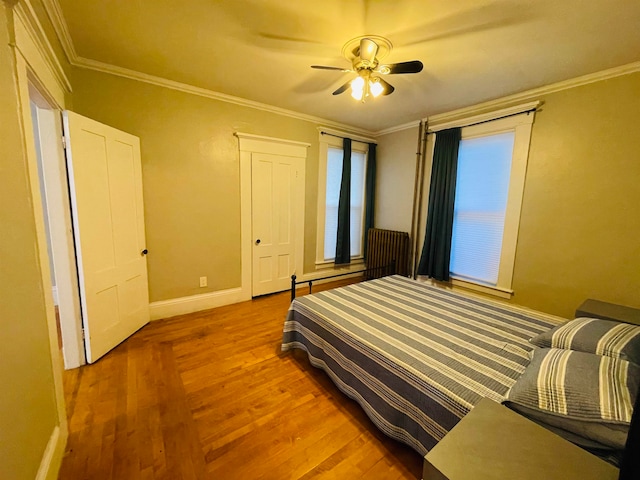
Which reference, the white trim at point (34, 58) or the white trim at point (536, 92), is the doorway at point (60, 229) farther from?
the white trim at point (536, 92)

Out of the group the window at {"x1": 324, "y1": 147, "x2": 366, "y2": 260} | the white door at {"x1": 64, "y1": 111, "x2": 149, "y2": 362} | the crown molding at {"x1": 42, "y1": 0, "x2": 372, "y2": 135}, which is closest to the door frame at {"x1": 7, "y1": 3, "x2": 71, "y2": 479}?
the crown molding at {"x1": 42, "y1": 0, "x2": 372, "y2": 135}

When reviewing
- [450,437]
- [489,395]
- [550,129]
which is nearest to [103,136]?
[450,437]

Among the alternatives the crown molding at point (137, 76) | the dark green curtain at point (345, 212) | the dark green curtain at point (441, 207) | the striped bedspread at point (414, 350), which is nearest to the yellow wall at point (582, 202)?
the dark green curtain at point (441, 207)

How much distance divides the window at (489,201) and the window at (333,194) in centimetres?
160

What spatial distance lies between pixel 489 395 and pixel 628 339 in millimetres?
834

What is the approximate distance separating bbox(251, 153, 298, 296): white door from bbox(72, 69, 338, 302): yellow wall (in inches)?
10.6

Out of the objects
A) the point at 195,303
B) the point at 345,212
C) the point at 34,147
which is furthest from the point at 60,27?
the point at 345,212

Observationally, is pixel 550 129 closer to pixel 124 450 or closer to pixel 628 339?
pixel 628 339

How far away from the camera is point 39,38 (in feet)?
4.98

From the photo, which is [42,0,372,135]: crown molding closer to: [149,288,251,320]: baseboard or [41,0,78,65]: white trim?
[41,0,78,65]: white trim

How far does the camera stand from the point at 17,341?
1047 mm

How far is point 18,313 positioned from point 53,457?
812 millimetres

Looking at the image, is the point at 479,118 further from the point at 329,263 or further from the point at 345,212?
the point at 329,263

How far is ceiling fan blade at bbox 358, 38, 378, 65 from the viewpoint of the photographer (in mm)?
1888
